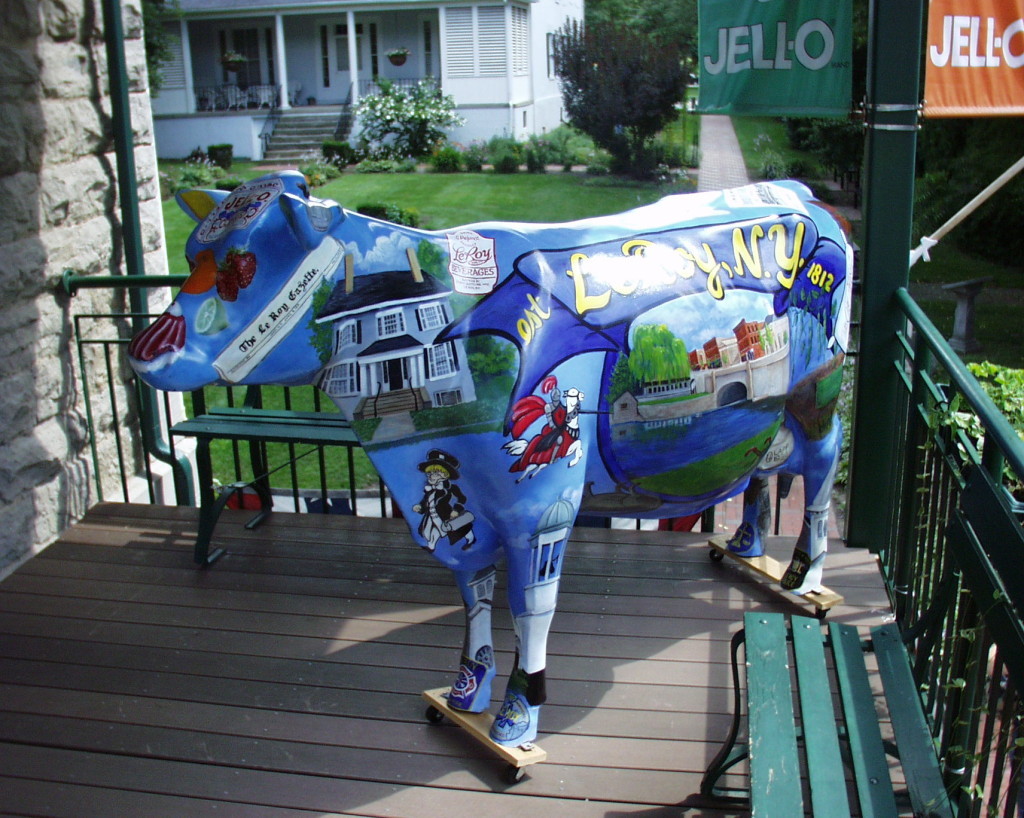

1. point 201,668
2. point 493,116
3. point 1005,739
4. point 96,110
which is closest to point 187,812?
point 201,668

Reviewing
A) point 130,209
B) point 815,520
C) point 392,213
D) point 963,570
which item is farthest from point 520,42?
point 963,570

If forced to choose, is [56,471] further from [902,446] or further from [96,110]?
[902,446]

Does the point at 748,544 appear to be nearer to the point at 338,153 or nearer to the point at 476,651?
the point at 476,651

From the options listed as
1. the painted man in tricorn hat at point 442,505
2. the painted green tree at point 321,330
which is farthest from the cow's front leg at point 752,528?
the painted green tree at point 321,330

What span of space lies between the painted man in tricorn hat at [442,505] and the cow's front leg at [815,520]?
1251 mm

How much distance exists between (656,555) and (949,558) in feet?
5.18

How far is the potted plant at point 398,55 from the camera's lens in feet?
61.6

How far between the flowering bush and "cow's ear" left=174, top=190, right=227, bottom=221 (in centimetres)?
1328

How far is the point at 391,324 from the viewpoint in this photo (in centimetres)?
234

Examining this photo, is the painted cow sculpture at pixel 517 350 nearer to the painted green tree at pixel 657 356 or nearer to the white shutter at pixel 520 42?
the painted green tree at pixel 657 356

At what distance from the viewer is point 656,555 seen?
3746 mm

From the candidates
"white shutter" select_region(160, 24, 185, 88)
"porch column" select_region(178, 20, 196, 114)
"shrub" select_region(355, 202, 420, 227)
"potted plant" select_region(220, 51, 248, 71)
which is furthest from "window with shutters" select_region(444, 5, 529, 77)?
"shrub" select_region(355, 202, 420, 227)

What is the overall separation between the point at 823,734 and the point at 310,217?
5.31 feet

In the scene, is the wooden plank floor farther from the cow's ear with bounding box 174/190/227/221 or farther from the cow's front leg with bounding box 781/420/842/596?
the cow's ear with bounding box 174/190/227/221
